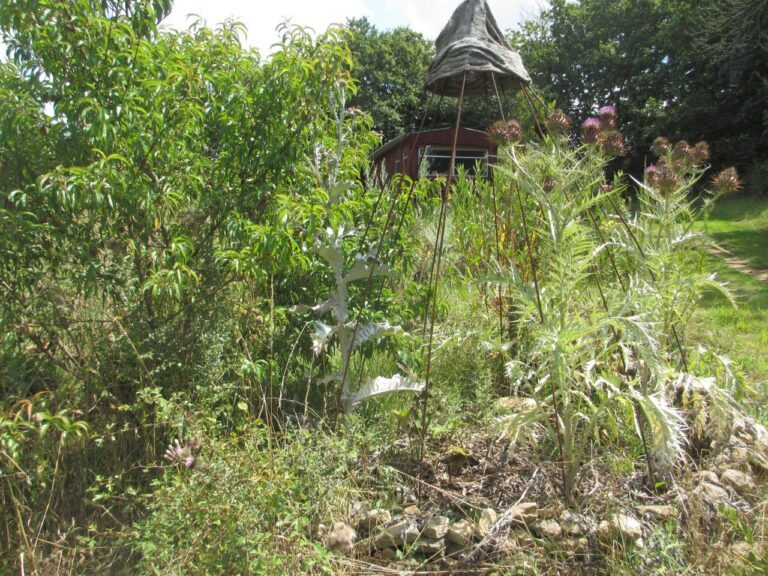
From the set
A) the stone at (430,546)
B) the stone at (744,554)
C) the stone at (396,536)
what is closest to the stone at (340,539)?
the stone at (396,536)

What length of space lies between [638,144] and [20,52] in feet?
69.7

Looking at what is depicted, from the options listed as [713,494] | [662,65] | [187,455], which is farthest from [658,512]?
[662,65]

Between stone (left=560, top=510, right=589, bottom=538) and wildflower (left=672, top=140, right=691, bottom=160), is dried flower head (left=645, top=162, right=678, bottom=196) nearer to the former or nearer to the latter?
wildflower (left=672, top=140, right=691, bottom=160)

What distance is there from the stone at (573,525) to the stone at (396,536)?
528mm

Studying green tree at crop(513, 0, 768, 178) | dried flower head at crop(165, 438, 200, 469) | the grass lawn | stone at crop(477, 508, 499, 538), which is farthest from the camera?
green tree at crop(513, 0, 768, 178)

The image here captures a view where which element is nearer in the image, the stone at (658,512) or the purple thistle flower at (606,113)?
the stone at (658,512)

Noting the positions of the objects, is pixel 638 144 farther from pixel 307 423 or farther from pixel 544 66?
pixel 307 423

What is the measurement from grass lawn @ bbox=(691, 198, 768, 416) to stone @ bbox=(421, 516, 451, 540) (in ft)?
6.31

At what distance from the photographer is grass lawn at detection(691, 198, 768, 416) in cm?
376

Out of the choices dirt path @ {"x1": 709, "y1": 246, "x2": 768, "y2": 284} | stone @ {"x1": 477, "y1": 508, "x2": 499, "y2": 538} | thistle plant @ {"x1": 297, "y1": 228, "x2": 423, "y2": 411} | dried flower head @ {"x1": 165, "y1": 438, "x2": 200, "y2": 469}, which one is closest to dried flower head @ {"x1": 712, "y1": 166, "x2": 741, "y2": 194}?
thistle plant @ {"x1": 297, "y1": 228, "x2": 423, "y2": 411}

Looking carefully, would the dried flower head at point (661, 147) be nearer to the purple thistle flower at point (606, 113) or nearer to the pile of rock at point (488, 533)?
the purple thistle flower at point (606, 113)

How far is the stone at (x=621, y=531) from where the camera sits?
191 cm

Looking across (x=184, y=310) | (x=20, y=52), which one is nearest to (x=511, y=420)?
(x=184, y=310)

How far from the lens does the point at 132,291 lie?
8.68 feet
